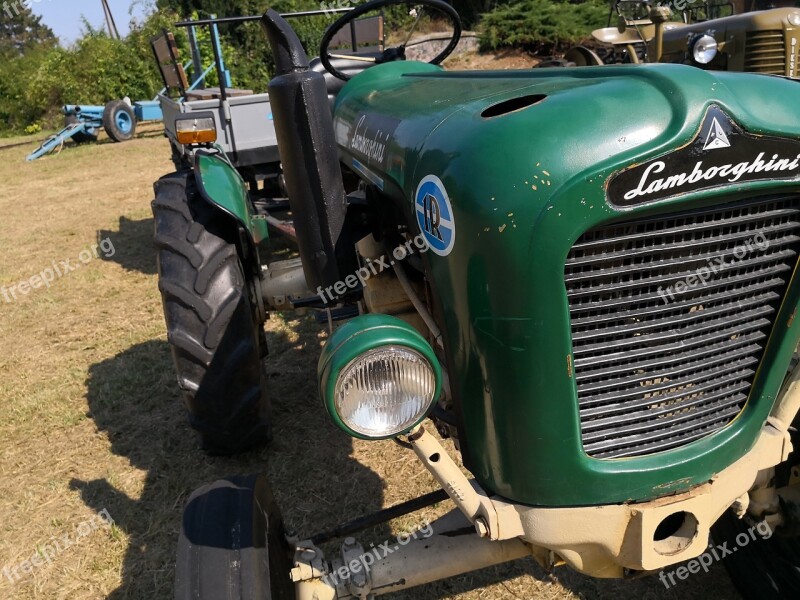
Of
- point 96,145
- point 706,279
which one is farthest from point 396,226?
point 96,145

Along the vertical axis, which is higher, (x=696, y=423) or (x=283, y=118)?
(x=283, y=118)

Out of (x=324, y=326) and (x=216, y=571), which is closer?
(x=216, y=571)

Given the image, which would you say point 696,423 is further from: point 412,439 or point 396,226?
point 396,226

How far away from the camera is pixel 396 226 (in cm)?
184

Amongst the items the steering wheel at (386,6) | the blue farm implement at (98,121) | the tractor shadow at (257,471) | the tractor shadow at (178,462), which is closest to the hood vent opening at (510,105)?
the steering wheel at (386,6)

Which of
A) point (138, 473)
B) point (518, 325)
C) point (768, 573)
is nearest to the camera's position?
point (518, 325)

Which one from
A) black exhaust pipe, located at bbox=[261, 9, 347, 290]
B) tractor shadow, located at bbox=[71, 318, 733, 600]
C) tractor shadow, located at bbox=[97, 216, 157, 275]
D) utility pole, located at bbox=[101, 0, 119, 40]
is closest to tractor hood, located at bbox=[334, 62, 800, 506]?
black exhaust pipe, located at bbox=[261, 9, 347, 290]

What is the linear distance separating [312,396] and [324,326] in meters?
0.89

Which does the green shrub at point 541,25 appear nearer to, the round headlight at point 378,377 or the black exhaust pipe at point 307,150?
the black exhaust pipe at point 307,150

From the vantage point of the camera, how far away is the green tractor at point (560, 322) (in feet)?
3.84

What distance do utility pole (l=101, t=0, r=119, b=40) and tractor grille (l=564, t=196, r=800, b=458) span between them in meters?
22.7

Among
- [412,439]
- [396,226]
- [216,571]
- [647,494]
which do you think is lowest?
[216,571]

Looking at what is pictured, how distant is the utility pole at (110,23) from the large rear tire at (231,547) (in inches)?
875

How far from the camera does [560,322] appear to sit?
4.00 feet
